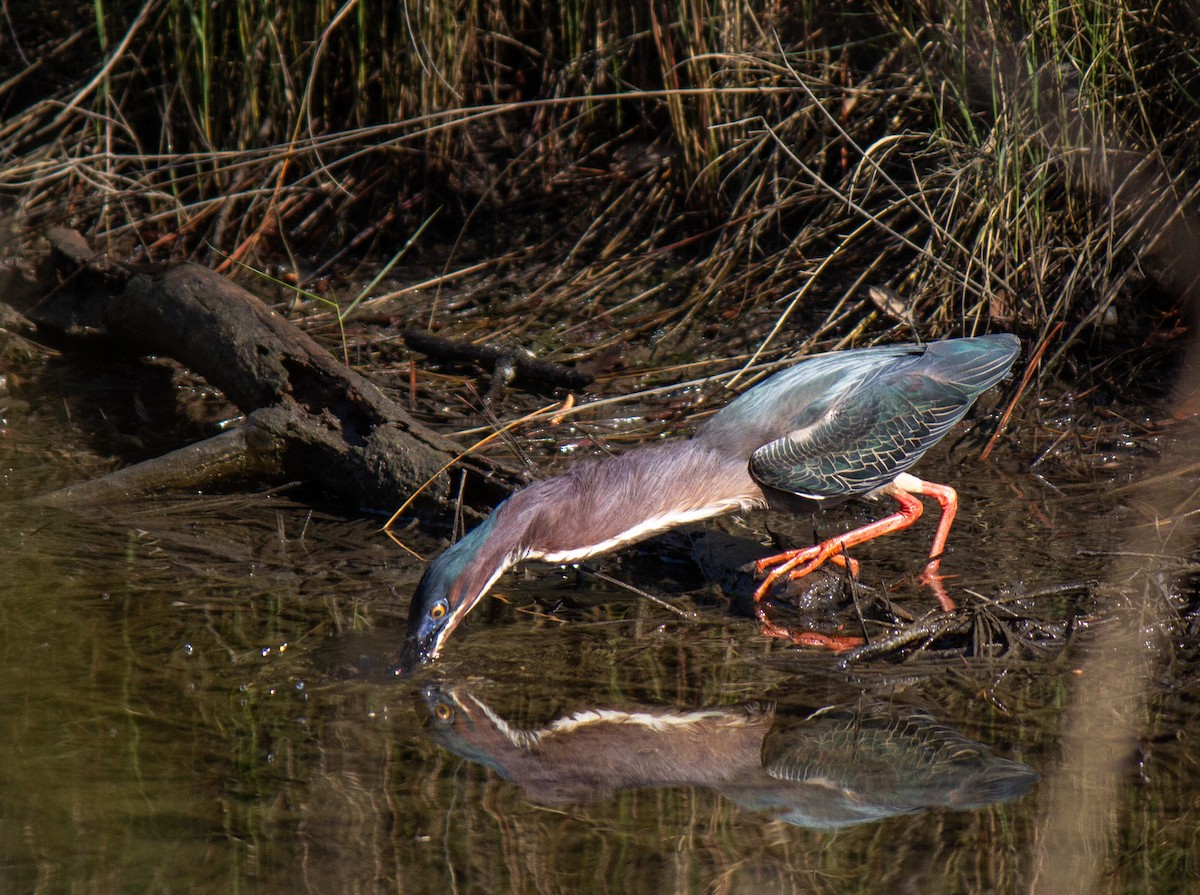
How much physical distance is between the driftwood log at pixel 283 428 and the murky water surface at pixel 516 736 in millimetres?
280

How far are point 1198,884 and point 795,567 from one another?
5.92ft

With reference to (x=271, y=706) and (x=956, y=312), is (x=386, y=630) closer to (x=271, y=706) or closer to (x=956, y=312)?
(x=271, y=706)

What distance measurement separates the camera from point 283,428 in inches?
193

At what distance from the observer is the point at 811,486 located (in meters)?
4.43

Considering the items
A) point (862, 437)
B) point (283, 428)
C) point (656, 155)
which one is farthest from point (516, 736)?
point (656, 155)

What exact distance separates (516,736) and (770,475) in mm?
1484

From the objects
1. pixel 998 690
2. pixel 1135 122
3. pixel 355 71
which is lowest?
pixel 998 690

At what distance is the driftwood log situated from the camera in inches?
188

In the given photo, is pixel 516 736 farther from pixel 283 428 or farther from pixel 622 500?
pixel 283 428

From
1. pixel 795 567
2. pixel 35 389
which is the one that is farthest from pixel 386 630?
pixel 35 389

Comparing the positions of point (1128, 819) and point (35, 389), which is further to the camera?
point (35, 389)

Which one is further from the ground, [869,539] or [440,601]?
[440,601]

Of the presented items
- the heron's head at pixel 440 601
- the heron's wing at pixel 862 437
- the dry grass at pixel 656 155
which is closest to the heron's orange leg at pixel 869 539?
the heron's wing at pixel 862 437

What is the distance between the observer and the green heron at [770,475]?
385 centimetres
